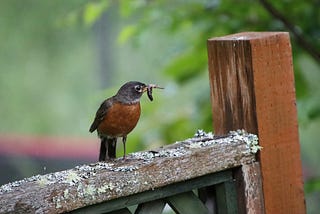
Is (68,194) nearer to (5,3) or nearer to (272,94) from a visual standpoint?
(272,94)

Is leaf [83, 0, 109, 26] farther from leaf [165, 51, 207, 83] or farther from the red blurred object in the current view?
the red blurred object

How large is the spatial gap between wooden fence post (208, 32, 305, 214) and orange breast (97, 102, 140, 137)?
9.8 inches

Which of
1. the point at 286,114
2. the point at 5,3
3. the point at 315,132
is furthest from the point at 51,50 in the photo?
the point at 286,114

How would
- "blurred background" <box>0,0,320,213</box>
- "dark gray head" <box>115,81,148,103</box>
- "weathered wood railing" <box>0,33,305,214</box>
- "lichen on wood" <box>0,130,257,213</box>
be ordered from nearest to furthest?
1. "lichen on wood" <box>0,130,257,213</box>
2. "weathered wood railing" <box>0,33,305,214</box>
3. "dark gray head" <box>115,81,148,103</box>
4. "blurred background" <box>0,0,320,213</box>

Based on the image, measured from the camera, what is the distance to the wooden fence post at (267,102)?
2.19 metres

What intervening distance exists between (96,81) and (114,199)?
10.9 meters

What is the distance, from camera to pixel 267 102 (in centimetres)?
221

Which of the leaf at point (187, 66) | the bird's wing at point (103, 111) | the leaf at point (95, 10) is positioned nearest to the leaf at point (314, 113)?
the leaf at point (187, 66)

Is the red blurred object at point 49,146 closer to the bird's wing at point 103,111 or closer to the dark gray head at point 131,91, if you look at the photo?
the bird's wing at point 103,111

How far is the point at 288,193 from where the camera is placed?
224 centimetres

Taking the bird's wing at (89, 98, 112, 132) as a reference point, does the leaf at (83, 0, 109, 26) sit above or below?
above

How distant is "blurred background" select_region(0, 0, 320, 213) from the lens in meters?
3.48

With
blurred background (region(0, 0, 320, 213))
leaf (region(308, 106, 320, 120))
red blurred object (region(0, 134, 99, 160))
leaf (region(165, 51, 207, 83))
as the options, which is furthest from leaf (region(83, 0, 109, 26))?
red blurred object (region(0, 134, 99, 160))

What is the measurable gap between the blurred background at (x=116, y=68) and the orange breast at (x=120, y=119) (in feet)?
1.40
